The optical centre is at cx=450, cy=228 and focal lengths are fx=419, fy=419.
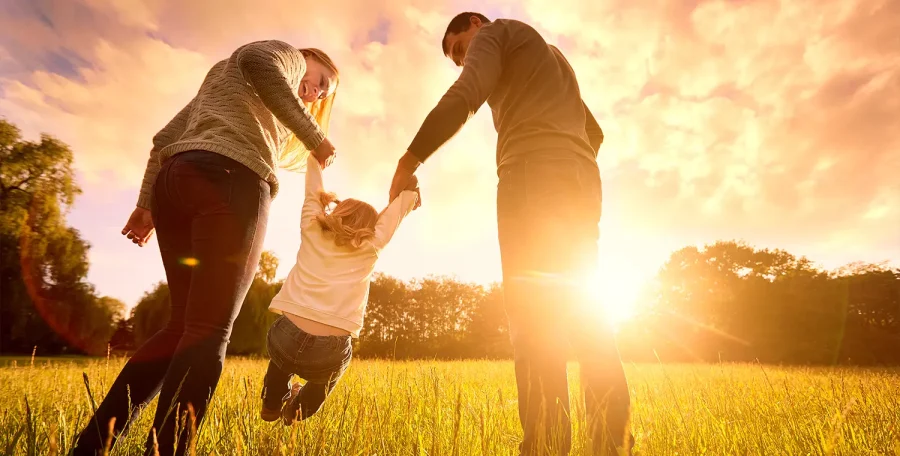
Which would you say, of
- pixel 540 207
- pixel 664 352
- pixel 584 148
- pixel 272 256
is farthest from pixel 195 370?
pixel 664 352

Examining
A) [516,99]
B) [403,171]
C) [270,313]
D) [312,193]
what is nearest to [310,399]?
[312,193]

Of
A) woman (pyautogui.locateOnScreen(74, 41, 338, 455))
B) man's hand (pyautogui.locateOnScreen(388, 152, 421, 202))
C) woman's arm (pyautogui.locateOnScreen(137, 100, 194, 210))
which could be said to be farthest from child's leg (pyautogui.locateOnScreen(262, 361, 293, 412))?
man's hand (pyautogui.locateOnScreen(388, 152, 421, 202))

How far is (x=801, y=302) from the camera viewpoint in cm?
2833

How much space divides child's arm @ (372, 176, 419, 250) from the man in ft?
1.43

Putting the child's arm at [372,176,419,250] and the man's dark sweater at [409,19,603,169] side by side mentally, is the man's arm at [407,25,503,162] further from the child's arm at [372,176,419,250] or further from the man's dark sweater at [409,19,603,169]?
the child's arm at [372,176,419,250]

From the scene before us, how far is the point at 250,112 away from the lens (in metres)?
2.03

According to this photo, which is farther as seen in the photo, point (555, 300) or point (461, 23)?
point (461, 23)

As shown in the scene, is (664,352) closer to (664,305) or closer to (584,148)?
(664,305)

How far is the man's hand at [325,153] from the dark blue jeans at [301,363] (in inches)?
36.5

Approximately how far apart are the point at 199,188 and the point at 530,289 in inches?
59.5

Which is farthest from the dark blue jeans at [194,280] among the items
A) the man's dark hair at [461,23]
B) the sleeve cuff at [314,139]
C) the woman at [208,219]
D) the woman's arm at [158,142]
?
the man's dark hair at [461,23]

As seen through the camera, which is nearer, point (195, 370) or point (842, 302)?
point (195, 370)

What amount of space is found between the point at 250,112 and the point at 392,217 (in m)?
0.97

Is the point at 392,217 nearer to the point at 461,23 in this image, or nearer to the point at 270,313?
the point at 461,23
